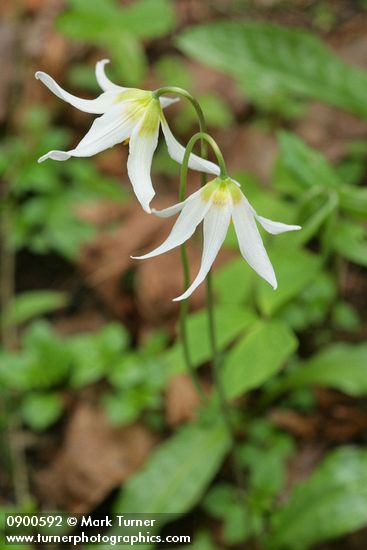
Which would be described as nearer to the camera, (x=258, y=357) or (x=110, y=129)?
(x=110, y=129)

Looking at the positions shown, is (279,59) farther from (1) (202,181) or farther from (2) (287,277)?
(1) (202,181)

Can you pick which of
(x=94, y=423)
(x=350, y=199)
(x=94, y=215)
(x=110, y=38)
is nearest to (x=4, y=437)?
(x=94, y=423)

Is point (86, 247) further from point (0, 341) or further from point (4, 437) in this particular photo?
point (4, 437)

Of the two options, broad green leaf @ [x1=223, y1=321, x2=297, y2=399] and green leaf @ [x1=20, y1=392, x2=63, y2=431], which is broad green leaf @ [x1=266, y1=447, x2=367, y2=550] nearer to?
broad green leaf @ [x1=223, y1=321, x2=297, y2=399]

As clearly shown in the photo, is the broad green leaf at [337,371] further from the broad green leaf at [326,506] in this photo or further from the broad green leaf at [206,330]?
the broad green leaf at [206,330]

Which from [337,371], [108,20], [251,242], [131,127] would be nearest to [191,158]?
[131,127]

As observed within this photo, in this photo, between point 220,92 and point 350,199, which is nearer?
point 350,199
